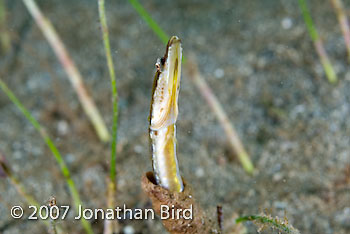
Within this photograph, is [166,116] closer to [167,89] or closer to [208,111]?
[167,89]

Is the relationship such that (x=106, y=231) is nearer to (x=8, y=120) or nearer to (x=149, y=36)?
(x=8, y=120)

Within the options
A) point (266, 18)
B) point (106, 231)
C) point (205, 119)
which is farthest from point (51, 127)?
point (266, 18)

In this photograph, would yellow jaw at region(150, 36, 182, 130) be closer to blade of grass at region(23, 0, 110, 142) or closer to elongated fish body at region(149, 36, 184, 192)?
elongated fish body at region(149, 36, 184, 192)

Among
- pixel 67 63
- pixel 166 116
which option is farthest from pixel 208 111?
pixel 166 116

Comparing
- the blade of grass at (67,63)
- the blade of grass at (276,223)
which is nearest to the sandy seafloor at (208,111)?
the blade of grass at (67,63)

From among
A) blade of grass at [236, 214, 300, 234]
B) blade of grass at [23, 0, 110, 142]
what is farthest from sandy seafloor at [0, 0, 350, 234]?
blade of grass at [236, 214, 300, 234]

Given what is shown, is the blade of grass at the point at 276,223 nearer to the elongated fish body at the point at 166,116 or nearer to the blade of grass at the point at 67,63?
the elongated fish body at the point at 166,116
